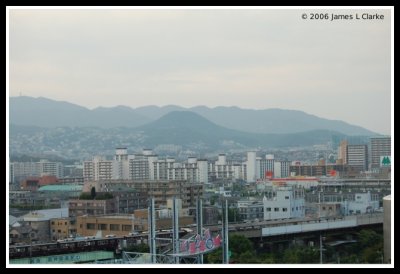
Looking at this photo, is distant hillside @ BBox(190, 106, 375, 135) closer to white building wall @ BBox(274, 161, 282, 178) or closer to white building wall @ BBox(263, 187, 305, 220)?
white building wall @ BBox(263, 187, 305, 220)

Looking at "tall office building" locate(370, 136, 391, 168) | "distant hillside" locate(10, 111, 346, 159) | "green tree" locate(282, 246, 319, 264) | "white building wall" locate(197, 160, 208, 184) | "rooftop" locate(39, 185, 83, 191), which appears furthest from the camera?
"rooftop" locate(39, 185, 83, 191)

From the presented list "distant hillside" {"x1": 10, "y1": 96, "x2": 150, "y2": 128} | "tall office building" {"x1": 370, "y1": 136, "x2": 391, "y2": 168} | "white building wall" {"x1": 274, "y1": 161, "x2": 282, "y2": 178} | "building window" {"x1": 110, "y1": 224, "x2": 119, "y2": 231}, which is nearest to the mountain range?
"distant hillside" {"x1": 10, "y1": 96, "x2": 150, "y2": 128}

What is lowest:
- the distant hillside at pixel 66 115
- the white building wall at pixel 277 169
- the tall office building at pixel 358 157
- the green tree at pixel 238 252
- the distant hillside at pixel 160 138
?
the green tree at pixel 238 252

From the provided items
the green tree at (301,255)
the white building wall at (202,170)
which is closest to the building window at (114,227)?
the white building wall at (202,170)

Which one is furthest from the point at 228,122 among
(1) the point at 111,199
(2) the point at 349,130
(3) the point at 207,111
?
(1) the point at 111,199

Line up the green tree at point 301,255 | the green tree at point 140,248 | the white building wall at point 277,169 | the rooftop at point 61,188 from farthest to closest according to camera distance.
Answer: the rooftop at point 61,188 < the white building wall at point 277,169 < the green tree at point 140,248 < the green tree at point 301,255

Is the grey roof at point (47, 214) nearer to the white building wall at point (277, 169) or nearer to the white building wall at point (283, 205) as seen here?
the white building wall at point (283, 205)

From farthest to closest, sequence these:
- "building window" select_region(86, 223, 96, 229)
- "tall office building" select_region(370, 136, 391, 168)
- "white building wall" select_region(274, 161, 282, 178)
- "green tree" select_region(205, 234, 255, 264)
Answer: "white building wall" select_region(274, 161, 282, 178) < "building window" select_region(86, 223, 96, 229) < "tall office building" select_region(370, 136, 391, 168) < "green tree" select_region(205, 234, 255, 264)
